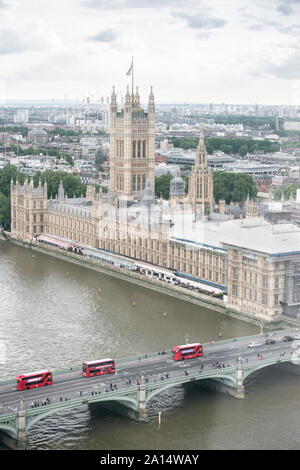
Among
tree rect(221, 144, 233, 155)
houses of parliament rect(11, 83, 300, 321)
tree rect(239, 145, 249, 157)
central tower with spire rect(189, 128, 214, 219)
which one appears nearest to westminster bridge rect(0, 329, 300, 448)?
houses of parliament rect(11, 83, 300, 321)

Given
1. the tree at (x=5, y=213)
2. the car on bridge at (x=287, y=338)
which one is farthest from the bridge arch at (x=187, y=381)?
the tree at (x=5, y=213)

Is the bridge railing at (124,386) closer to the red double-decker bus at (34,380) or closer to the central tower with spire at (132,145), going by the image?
the red double-decker bus at (34,380)

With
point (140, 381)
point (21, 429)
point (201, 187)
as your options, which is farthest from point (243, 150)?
Result: point (21, 429)

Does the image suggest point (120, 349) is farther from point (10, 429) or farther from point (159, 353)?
point (10, 429)

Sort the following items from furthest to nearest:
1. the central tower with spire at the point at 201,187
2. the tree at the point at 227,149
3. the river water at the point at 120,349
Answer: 1. the tree at the point at 227,149
2. the central tower with spire at the point at 201,187
3. the river water at the point at 120,349

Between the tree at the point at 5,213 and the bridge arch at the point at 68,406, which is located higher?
the tree at the point at 5,213

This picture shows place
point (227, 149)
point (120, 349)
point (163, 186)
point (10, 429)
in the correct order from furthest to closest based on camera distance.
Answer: point (227, 149) → point (163, 186) → point (120, 349) → point (10, 429)
